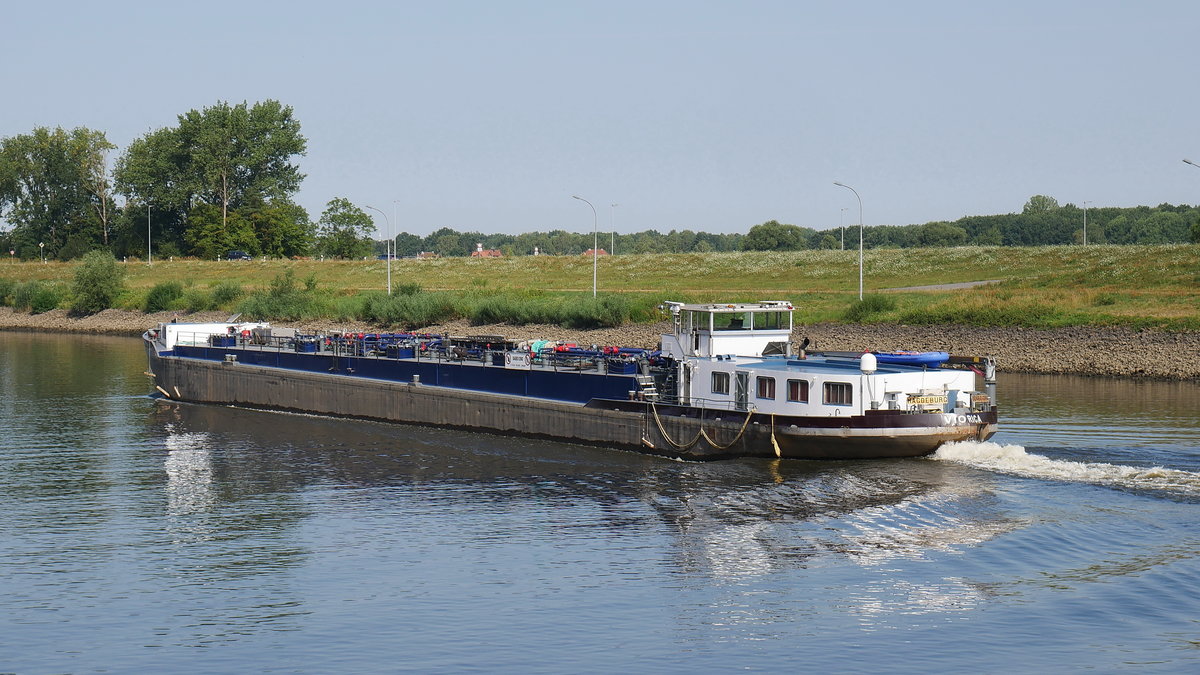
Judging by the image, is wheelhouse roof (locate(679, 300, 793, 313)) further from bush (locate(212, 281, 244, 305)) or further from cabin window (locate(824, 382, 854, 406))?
bush (locate(212, 281, 244, 305))

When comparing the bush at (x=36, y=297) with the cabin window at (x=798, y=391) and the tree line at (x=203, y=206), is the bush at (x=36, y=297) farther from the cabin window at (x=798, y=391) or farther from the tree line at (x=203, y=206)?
the cabin window at (x=798, y=391)

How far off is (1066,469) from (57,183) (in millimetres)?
176917

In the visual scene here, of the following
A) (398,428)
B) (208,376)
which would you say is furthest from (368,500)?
(208,376)

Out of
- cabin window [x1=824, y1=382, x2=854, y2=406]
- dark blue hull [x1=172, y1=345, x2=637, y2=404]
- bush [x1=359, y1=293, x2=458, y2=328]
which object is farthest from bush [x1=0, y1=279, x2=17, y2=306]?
cabin window [x1=824, y1=382, x2=854, y2=406]

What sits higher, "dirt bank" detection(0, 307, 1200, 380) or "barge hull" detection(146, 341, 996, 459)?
"dirt bank" detection(0, 307, 1200, 380)

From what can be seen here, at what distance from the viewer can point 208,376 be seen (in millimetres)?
63438

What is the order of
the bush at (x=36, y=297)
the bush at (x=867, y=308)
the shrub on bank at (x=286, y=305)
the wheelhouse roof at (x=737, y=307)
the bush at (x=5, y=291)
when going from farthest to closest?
the bush at (x=5, y=291) < the bush at (x=36, y=297) < the shrub on bank at (x=286, y=305) < the bush at (x=867, y=308) < the wheelhouse roof at (x=737, y=307)

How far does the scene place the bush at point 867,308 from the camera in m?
82.4

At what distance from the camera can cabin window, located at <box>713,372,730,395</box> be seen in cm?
4078

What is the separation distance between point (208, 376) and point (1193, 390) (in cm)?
4979

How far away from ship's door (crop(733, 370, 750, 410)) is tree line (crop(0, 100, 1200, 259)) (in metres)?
131

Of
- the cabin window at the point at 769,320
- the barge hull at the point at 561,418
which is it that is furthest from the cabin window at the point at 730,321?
the barge hull at the point at 561,418

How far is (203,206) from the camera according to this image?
6467 inches

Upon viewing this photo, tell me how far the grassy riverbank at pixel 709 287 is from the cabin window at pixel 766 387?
134 ft
